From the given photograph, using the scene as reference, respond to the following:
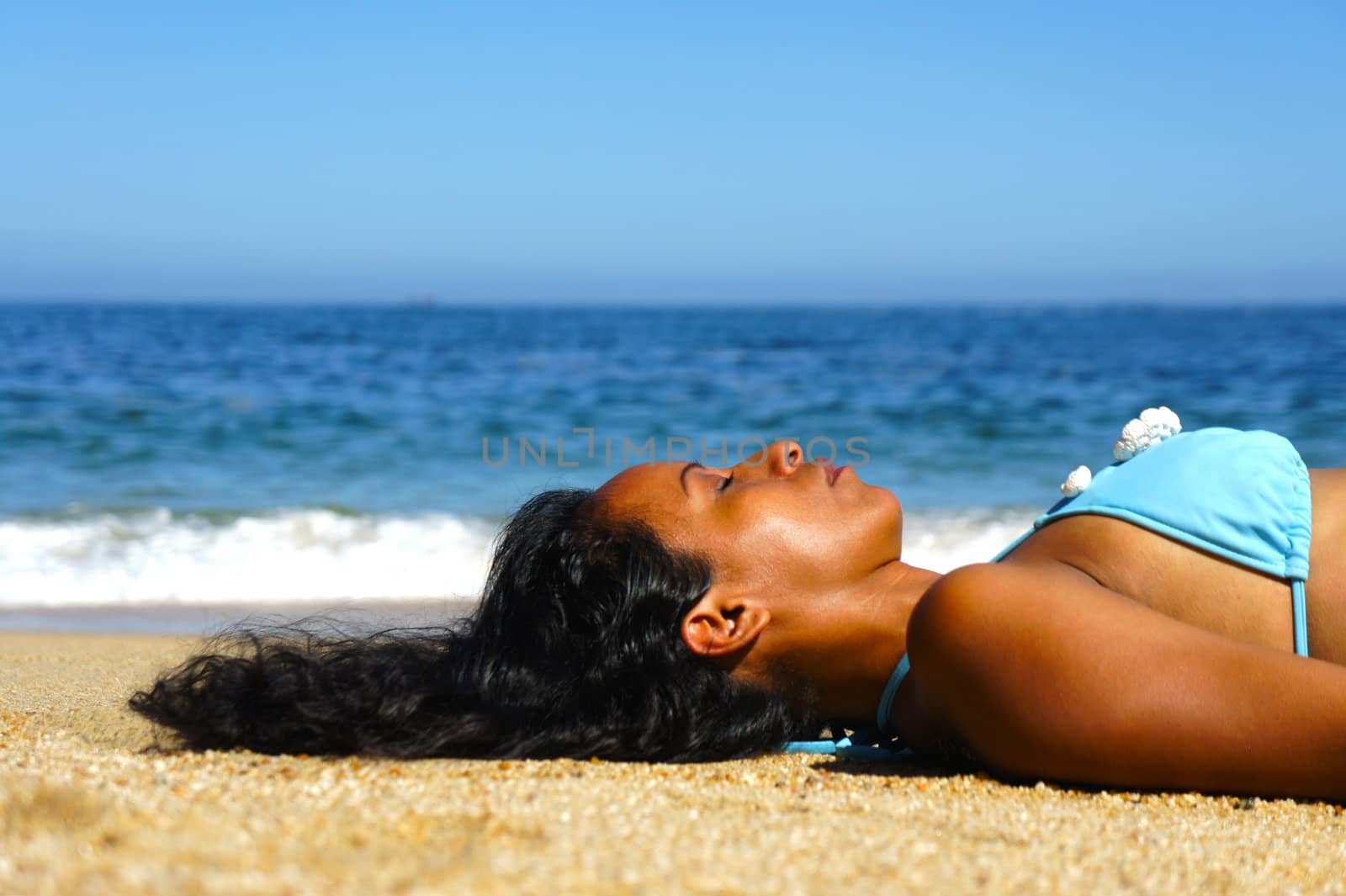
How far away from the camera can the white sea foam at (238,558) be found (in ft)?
21.6

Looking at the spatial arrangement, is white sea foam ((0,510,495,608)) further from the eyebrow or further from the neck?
the neck

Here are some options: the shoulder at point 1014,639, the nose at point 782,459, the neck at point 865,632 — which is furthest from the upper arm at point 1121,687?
the nose at point 782,459

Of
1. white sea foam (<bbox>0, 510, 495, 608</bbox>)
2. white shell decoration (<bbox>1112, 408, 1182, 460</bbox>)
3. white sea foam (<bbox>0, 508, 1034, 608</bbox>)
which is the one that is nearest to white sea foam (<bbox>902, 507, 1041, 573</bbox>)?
white sea foam (<bbox>0, 508, 1034, 608</bbox>)

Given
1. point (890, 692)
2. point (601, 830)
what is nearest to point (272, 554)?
point (890, 692)

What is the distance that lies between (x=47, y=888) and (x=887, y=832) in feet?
4.22

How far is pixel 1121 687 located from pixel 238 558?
6.22 metres

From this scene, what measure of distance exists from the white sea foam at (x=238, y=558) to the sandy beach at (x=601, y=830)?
4176 millimetres

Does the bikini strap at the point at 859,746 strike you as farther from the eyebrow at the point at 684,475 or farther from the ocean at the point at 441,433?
the ocean at the point at 441,433

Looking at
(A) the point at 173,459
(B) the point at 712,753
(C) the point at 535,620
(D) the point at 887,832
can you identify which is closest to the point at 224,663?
(C) the point at 535,620

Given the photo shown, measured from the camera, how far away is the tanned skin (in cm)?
210

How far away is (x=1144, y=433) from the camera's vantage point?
269 cm

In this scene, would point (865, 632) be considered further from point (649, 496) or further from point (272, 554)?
point (272, 554)

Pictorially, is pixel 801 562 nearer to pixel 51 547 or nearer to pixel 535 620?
pixel 535 620

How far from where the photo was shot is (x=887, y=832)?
1965mm
